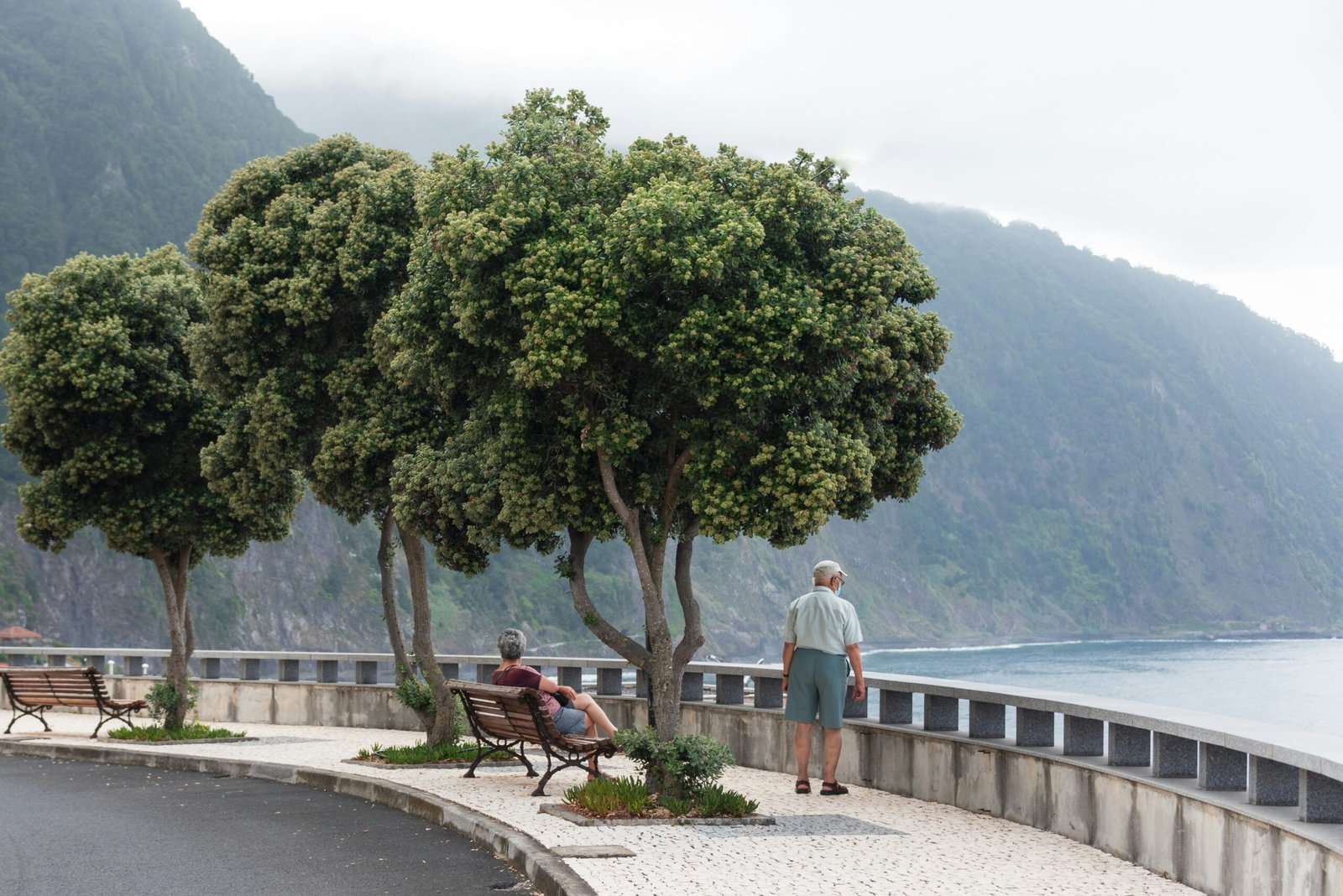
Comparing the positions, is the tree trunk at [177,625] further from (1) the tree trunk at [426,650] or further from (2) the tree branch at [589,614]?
(2) the tree branch at [589,614]

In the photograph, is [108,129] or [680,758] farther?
[108,129]

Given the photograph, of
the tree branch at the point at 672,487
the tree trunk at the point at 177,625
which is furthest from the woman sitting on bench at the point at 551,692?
the tree trunk at the point at 177,625

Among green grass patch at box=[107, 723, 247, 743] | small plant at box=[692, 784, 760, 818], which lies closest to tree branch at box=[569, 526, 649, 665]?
small plant at box=[692, 784, 760, 818]

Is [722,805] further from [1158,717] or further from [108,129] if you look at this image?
[108,129]

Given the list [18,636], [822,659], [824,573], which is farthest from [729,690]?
[18,636]

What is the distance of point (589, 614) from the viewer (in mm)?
11992

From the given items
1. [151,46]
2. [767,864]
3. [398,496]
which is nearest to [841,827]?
[767,864]

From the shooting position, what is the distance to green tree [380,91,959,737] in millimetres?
10984

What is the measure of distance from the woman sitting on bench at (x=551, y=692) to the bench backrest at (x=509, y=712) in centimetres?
→ 16

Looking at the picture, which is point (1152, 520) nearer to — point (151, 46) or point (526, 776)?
point (151, 46)

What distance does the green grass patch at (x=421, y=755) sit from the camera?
1517 cm

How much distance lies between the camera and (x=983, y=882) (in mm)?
8492

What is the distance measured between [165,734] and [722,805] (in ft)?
33.6

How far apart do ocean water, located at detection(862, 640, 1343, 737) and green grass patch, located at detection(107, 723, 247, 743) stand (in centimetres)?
2861
